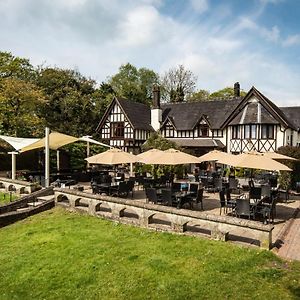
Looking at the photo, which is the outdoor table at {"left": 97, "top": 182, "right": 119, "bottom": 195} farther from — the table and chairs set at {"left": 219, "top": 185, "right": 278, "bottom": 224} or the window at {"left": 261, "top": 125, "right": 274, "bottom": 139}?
the window at {"left": 261, "top": 125, "right": 274, "bottom": 139}

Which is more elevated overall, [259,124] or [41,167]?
[259,124]

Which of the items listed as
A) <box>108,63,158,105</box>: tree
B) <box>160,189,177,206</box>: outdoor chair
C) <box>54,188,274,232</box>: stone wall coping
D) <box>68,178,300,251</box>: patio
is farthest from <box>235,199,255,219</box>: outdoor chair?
<box>108,63,158,105</box>: tree

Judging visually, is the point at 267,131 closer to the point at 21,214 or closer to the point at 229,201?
the point at 229,201

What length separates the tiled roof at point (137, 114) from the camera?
34.9 meters

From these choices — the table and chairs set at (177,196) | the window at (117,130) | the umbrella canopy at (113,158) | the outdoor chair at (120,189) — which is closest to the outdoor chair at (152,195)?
the table and chairs set at (177,196)

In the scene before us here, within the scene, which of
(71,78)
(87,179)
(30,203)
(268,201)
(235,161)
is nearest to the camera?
(235,161)

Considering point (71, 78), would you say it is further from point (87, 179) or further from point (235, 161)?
point (235, 161)

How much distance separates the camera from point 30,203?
14.6 metres

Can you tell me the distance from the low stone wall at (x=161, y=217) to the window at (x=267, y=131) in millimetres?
20176

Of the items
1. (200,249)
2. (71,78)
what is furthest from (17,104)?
(200,249)

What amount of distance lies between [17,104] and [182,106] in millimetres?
18212

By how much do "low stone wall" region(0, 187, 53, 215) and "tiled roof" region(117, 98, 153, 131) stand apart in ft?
63.7

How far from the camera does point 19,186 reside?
1664cm

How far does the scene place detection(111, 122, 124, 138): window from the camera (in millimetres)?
35469
